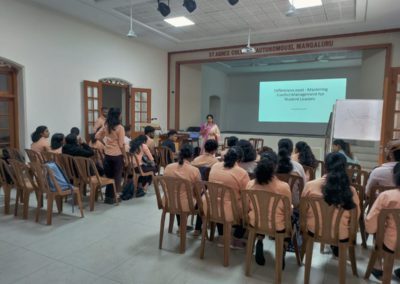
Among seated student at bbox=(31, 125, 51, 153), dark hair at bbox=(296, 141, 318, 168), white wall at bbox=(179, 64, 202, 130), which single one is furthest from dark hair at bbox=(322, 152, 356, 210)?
white wall at bbox=(179, 64, 202, 130)

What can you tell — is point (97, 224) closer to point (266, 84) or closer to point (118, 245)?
point (118, 245)

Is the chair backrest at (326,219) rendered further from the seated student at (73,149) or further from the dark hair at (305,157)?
the seated student at (73,149)

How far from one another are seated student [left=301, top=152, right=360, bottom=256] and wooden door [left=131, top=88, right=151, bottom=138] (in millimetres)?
6023

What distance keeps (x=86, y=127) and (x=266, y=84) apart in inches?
228

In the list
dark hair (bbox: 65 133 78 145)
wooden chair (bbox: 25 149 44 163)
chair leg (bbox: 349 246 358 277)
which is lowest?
chair leg (bbox: 349 246 358 277)

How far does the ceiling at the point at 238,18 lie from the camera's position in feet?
16.8

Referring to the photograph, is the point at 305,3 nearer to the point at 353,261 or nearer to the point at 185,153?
the point at 185,153

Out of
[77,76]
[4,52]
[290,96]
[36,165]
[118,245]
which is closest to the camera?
[118,245]

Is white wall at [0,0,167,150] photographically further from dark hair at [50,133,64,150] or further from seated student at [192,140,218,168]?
seated student at [192,140,218,168]

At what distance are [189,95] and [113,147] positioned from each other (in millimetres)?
5337

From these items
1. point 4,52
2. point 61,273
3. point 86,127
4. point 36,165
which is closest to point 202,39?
point 86,127

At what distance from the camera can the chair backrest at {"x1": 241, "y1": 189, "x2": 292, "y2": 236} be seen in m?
2.14

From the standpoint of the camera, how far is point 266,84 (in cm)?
930

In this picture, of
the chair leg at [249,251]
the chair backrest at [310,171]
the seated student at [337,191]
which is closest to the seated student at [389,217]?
the seated student at [337,191]
